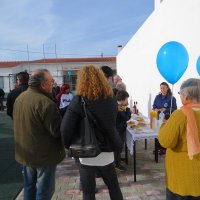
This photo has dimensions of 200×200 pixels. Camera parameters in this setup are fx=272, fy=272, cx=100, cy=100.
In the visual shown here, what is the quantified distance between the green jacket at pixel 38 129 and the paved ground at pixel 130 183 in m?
1.26

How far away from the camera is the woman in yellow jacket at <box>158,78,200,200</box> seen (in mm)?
1877

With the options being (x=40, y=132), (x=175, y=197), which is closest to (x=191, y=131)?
(x=175, y=197)

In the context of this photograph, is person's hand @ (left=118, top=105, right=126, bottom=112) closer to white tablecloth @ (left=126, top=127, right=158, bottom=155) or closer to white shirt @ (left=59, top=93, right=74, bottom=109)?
white tablecloth @ (left=126, top=127, right=158, bottom=155)

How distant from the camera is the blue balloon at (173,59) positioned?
398 cm

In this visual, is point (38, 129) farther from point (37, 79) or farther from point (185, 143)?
point (185, 143)

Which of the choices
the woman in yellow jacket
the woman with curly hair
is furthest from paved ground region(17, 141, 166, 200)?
the woman in yellow jacket

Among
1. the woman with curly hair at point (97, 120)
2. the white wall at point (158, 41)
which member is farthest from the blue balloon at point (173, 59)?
the woman with curly hair at point (97, 120)

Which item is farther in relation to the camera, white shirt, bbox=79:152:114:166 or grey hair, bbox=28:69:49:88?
grey hair, bbox=28:69:49:88

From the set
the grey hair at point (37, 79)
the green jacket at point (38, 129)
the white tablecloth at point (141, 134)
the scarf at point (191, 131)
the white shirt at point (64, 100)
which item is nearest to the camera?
the scarf at point (191, 131)

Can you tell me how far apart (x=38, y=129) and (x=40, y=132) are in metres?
0.03

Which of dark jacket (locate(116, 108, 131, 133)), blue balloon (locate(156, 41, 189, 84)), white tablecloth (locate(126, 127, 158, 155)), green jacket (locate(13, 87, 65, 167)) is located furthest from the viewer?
blue balloon (locate(156, 41, 189, 84))

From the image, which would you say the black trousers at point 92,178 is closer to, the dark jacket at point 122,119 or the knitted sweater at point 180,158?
the knitted sweater at point 180,158

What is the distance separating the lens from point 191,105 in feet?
6.19

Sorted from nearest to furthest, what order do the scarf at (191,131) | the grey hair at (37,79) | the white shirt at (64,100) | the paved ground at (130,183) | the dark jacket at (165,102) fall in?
the scarf at (191,131), the grey hair at (37,79), the paved ground at (130,183), the dark jacket at (165,102), the white shirt at (64,100)
